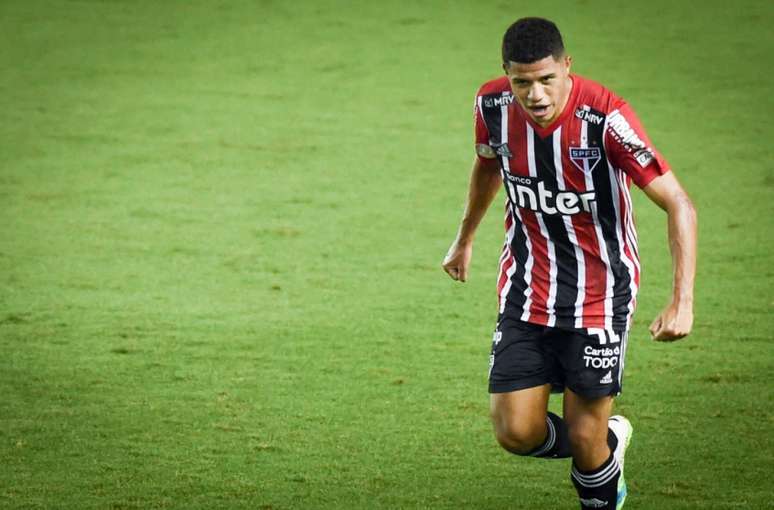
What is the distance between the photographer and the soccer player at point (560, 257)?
3.77 metres

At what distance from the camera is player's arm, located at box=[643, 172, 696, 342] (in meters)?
3.43

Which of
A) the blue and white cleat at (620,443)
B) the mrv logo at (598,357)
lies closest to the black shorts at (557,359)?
the mrv logo at (598,357)

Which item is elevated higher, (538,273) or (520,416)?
(538,273)

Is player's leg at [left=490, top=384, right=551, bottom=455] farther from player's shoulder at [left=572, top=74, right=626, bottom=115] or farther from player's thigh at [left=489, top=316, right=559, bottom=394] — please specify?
player's shoulder at [left=572, top=74, right=626, bottom=115]

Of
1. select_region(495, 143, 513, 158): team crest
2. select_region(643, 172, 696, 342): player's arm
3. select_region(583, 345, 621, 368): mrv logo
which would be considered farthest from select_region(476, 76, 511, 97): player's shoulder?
select_region(583, 345, 621, 368): mrv logo

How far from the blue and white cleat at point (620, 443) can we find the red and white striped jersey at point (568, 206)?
446 mm

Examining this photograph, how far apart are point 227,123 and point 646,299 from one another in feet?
14.7

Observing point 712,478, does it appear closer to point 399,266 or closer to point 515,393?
point 515,393

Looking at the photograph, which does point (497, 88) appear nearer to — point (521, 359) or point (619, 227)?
point (619, 227)

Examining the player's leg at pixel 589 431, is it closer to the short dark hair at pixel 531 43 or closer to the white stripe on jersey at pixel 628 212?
the white stripe on jersey at pixel 628 212

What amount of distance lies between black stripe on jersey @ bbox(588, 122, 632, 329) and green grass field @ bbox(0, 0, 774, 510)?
A: 0.81 metres

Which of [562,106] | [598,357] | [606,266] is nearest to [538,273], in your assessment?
[606,266]

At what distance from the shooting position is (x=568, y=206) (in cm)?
389

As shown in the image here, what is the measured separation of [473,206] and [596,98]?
2.39ft
